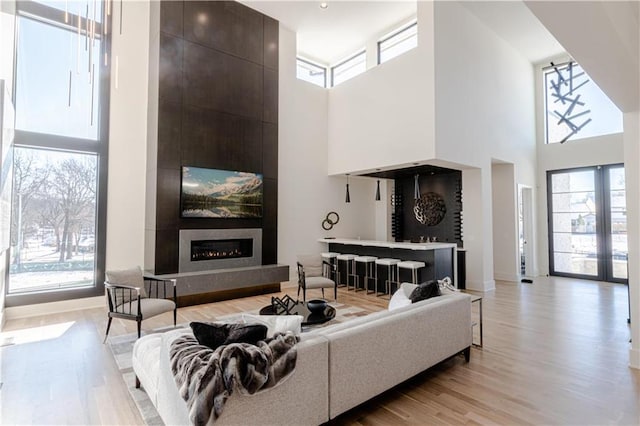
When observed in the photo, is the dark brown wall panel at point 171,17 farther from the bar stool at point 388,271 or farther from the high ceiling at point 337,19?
the bar stool at point 388,271

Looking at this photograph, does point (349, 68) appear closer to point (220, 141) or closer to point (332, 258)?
point (220, 141)

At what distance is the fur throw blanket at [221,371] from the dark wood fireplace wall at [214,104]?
4.30m

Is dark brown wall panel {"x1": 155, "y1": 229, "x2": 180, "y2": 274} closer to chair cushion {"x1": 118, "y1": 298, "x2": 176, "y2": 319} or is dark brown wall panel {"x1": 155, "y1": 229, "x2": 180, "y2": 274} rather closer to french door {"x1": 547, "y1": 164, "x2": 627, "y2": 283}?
chair cushion {"x1": 118, "y1": 298, "x2": 176, "y2": 319}

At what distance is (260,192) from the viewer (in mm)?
6801

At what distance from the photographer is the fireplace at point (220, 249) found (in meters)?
6.04

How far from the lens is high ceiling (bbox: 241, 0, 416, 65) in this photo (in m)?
6.82

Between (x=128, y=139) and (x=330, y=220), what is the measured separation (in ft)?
15.1

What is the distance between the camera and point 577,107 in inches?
326

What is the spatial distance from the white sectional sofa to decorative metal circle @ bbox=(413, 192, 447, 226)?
5228 millimetres

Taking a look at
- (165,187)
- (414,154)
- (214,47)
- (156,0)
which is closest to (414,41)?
(414,154)

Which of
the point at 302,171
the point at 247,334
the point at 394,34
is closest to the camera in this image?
the point at 247,334

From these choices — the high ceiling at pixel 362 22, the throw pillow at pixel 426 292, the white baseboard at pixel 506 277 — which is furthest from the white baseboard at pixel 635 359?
the high ceiling at pixel 362 22

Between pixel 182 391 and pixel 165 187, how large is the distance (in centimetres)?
461

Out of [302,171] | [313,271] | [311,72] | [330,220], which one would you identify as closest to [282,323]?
[313,271]
